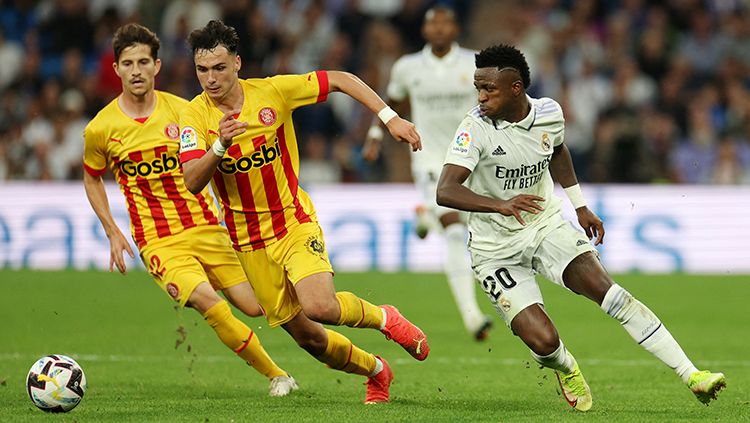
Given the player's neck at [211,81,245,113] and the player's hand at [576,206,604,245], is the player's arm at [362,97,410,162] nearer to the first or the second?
the player's neck at [211,81,245,113]

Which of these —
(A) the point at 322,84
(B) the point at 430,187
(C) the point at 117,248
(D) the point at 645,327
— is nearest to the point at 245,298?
(C) the point at 117,248

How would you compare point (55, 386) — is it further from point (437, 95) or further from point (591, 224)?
point (437, 95)

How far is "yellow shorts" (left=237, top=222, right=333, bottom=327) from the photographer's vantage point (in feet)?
25.8

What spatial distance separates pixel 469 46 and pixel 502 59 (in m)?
13.2

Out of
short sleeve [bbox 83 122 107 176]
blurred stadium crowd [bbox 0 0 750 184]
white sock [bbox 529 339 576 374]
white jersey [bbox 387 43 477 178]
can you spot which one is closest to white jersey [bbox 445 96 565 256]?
white sock [bbox 529 339 576 374]

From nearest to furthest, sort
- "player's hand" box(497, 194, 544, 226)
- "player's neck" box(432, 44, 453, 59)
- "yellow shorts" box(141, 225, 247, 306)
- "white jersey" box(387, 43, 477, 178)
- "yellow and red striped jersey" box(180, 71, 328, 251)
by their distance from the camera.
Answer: "player's hand" box(497, 194, 544, 226), "yellow and red striped jersey" box(180, 71, 328, 251), "yellow shorts" box(141, 225, 247, 306), "white jersey" box(387, 43, 477, 178), "player's neck" box(432, 44, 453, 59)

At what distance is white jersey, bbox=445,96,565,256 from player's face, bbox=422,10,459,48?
4.25 meters

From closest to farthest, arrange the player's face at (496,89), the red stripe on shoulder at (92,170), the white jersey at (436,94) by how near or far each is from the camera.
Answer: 1. the player's face at (496,89)
2. the red stripe on shoulder at (92,170)
3. the white jersey at (436,94)

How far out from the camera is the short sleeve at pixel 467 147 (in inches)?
296

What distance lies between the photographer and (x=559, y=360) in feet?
24.7

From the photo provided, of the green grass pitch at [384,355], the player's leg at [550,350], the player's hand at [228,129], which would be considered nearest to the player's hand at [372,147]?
the green grass pitch at [384,355]

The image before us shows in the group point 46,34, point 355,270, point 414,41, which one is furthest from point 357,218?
point 46,34

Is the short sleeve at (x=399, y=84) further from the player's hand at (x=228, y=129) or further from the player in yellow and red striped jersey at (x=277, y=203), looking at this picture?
the player's hand at (x=228, y=129)

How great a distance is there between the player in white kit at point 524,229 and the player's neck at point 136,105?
2.41 meters
